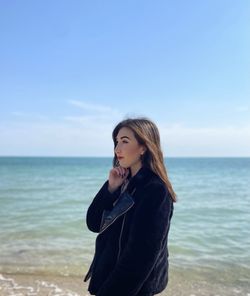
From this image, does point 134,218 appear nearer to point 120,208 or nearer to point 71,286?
point 120,208

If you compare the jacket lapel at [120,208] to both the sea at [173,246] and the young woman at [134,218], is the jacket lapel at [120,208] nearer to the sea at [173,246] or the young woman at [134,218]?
the young woman at [134,218]

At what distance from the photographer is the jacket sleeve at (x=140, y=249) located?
1978 mm

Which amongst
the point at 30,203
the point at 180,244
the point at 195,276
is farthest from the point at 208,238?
the point at 30,203

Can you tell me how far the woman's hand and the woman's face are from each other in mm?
120

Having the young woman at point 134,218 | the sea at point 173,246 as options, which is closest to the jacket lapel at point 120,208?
the young woman at point 134,218

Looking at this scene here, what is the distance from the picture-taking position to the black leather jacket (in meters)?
1.98

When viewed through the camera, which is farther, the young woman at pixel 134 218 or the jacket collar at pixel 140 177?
the jacket collar at pixel 140 177

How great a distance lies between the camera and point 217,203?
16609mm

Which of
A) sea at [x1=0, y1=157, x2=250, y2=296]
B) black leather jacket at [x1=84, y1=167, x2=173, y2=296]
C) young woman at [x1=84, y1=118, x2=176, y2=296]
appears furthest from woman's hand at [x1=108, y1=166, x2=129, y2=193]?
sea at [x1=0, y1=157, x2=250, y2=296]

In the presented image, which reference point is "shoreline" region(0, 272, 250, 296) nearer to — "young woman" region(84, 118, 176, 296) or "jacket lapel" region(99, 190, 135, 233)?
"young woman" region(84, 118, 176, 296)

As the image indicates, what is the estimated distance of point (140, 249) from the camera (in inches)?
77.7

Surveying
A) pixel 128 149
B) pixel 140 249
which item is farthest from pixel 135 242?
pixel 128 149

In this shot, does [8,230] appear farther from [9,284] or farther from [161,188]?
[161,188]

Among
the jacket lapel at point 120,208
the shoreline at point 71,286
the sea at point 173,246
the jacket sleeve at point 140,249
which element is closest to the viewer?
the jacket sleeve at point 140,249
